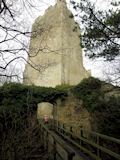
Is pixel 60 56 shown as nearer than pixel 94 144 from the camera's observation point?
No

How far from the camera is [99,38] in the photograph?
5227 mm

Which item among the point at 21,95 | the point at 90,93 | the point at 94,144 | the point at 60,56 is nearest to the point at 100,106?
the point at 90,93

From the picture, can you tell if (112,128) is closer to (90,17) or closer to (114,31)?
(114,31)

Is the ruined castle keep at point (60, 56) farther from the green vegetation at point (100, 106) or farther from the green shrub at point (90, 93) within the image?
the green vegetation at point (100, 106)

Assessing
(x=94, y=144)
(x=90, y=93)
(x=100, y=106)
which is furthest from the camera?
(x=90, y=93)

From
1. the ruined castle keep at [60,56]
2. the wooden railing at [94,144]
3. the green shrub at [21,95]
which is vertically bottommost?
the wooden railing at [94,144]

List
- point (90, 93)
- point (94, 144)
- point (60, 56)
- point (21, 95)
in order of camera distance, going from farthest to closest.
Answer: point (60, 56) → point (21, 95) → point (90, 93) → point (94, 144)

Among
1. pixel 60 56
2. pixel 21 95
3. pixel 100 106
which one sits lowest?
pixel 100 106

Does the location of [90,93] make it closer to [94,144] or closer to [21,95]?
[21,95]

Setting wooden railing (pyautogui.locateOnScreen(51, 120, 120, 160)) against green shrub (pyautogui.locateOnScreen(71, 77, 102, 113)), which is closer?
wooden railing (pyautogui.locateOnScreen(51, 120, 120, 160))

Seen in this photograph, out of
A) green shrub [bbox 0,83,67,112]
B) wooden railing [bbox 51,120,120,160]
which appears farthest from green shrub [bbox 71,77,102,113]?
wooden railing [bbox 51,120,120,160]

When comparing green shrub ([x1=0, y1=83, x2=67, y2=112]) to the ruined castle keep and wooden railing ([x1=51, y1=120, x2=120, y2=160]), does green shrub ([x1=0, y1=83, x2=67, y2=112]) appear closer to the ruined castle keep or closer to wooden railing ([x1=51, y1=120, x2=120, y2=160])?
wooden railing ([x1=51, y1=120, x2=120, y2=160])

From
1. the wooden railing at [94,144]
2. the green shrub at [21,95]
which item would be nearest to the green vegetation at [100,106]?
the wooden railing at [94,144]

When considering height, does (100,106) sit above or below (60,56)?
below
